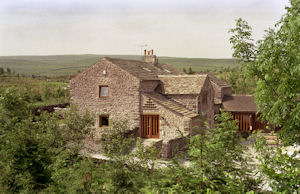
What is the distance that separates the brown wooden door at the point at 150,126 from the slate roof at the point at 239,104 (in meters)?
12.5

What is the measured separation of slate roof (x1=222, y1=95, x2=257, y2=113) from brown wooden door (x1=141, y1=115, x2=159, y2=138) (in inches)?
492

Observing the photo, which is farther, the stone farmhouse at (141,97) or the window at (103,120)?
the window at (103,120)

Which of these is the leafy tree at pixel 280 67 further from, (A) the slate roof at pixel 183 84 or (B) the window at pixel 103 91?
(B) the window at pixel 103 91

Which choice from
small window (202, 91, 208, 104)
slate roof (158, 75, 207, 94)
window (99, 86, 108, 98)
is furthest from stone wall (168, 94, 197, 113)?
window (99, 86, 108, 98)

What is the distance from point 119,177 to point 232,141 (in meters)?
3.43

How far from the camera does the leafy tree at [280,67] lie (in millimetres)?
12570

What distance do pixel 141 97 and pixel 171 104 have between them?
2556 mm

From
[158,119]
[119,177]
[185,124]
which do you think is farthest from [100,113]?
[119,177]

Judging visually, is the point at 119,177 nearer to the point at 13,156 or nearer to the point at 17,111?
the point at 13,156

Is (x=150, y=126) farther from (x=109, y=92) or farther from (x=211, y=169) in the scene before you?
(x=211, y=169)

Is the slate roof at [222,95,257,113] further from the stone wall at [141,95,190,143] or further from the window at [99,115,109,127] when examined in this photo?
the window at [99,115,109,127]

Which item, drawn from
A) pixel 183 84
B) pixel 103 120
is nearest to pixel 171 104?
pixel 183 84

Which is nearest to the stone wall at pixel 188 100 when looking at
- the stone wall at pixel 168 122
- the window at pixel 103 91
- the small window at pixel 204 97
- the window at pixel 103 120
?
the small window at pixel 204 97

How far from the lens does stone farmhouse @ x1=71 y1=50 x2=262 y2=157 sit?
23109 millimetres
